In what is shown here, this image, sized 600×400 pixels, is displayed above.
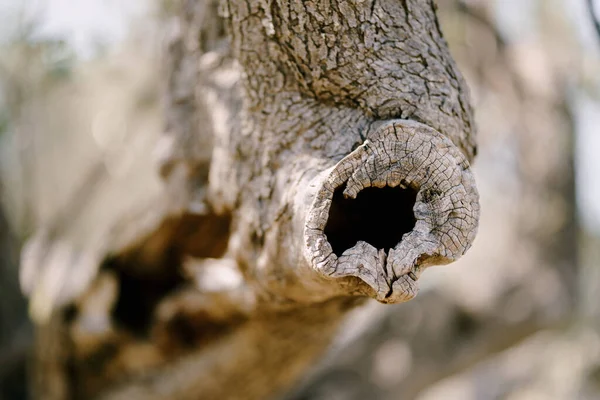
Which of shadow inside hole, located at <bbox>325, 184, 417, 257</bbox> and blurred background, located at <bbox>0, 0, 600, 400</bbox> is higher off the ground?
shadow inside hole, located at <bbox>325, 184, 417, 257</bbox>

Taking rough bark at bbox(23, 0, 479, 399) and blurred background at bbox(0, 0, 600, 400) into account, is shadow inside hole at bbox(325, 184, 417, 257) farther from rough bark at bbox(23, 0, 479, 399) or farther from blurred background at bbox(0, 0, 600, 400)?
blurred background at bbox(0, 0, 600, 400)

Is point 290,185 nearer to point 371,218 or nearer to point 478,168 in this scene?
point 371,218

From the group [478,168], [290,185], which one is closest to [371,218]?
[290,185]

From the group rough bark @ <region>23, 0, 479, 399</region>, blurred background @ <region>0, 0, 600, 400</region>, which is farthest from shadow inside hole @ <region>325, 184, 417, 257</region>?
blurred background @ <region>0, 0, 600, 400</region>

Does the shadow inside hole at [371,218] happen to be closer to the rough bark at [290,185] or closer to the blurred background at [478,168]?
the rough bark at [290,185]

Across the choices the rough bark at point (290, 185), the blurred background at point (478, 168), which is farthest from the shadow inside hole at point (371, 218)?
the blurred background at point (478, 168)

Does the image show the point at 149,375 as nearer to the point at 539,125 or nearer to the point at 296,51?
the point at 296,51

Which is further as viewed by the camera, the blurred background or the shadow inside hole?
the blurred background
